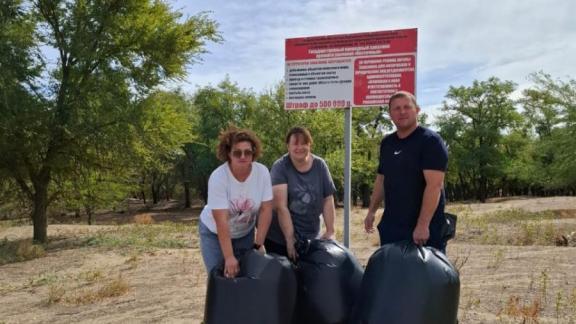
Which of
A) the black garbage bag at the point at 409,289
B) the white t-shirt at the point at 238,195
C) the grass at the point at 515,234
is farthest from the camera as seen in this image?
the grass at the point at 515,234

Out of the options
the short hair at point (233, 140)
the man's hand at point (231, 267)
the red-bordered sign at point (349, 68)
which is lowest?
the man's hand at point (231, 267)

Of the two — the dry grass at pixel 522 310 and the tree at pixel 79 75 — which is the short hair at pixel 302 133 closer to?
the dry grass at pixel 522 310

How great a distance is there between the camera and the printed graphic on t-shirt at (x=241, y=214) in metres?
4.11

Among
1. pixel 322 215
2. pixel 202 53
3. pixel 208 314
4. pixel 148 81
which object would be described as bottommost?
pixel 208 314

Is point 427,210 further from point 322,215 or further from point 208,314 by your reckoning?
point 208,314

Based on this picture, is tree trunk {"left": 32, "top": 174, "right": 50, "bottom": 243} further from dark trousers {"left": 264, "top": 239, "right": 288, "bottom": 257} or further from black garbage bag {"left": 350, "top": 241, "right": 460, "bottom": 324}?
black garbage bag {"left": 350, "top": 241, "right": 460, "bottom": 324}

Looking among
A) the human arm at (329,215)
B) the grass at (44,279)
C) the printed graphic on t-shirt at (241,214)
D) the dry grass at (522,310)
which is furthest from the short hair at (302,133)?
the grass at (44,279)

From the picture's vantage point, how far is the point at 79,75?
14.9 m

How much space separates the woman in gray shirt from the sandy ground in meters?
2.02

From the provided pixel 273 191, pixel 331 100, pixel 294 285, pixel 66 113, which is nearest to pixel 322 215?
pixel 273 191

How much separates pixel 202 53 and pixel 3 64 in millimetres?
5435

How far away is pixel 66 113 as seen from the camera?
14.1 meters

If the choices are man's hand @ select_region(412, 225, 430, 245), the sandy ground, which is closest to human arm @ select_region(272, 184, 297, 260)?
man's hand @ select_region(412, 225, 430, 245)

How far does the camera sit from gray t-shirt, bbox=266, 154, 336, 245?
14.8ft
